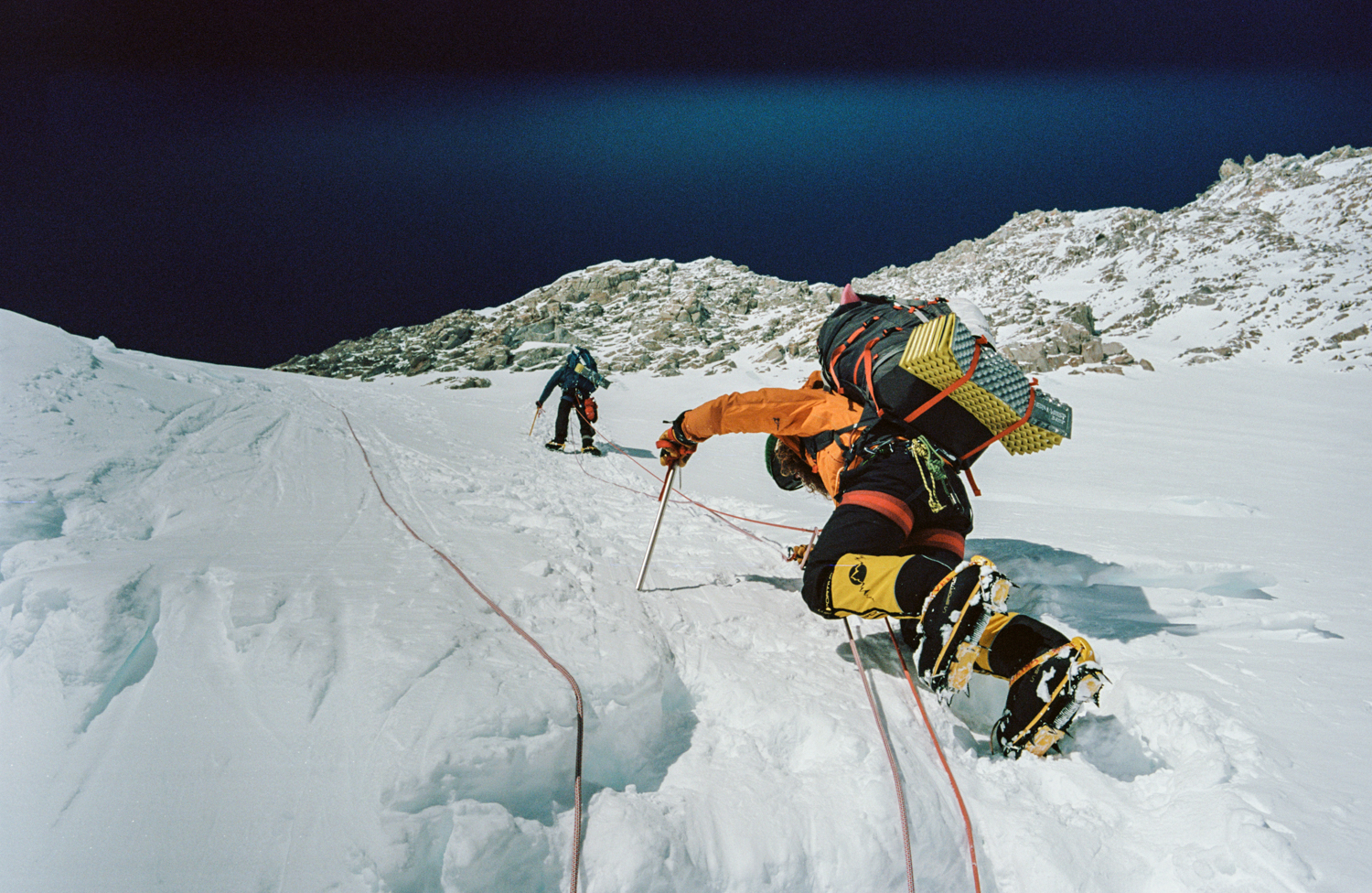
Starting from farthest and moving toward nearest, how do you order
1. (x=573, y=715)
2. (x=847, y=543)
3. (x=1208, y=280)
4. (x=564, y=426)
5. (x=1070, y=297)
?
(x=1070, y=297), (x=1208, y=280), (x=564, y=426), (x=847, y=543), (x=573, y=715)

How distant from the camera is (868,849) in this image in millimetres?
1555

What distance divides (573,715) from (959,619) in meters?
1.29

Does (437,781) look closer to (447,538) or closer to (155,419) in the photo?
(447,538)

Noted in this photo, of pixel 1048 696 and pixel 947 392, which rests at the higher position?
pixel 947 392

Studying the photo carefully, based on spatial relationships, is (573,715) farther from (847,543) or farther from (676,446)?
(676,446)

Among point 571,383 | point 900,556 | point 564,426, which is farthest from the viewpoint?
point 571,383

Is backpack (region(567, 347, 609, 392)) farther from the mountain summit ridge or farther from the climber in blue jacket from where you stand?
the mountain summit ridge

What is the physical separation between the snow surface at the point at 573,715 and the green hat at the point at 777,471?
1.92 feet

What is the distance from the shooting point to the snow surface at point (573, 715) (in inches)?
52.3

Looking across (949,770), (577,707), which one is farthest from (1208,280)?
(577,707)

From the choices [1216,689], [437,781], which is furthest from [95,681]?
[1216,689]

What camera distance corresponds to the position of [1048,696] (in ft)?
6.03

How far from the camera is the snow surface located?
1328 millimetres

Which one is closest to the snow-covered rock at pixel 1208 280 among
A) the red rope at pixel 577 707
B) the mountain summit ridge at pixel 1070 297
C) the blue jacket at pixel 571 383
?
the mountain summit ridge at pixel 1070 297
